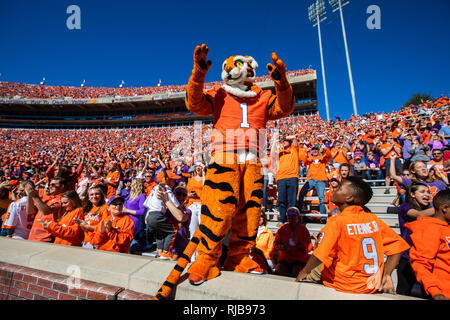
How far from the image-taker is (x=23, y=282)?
1.86 m

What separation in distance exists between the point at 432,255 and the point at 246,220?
1355 mm

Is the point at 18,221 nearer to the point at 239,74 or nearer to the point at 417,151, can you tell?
the point at 239,74

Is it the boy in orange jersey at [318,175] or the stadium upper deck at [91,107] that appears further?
the stadium upper deck at [91,107]

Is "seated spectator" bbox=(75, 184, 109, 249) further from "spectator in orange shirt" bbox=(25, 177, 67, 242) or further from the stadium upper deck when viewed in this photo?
the stadium upper deck

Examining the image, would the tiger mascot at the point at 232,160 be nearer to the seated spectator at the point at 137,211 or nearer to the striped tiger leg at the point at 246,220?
the striped tiger leg at the point at 246,220

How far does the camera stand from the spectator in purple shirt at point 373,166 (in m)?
5.86

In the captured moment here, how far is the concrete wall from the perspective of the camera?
1.35 m

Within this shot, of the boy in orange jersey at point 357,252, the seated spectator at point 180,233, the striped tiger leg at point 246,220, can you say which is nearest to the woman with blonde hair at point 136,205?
the seated spectator at point 180,233

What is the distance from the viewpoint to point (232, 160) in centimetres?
181

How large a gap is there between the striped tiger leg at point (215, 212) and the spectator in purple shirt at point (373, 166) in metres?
5.45
